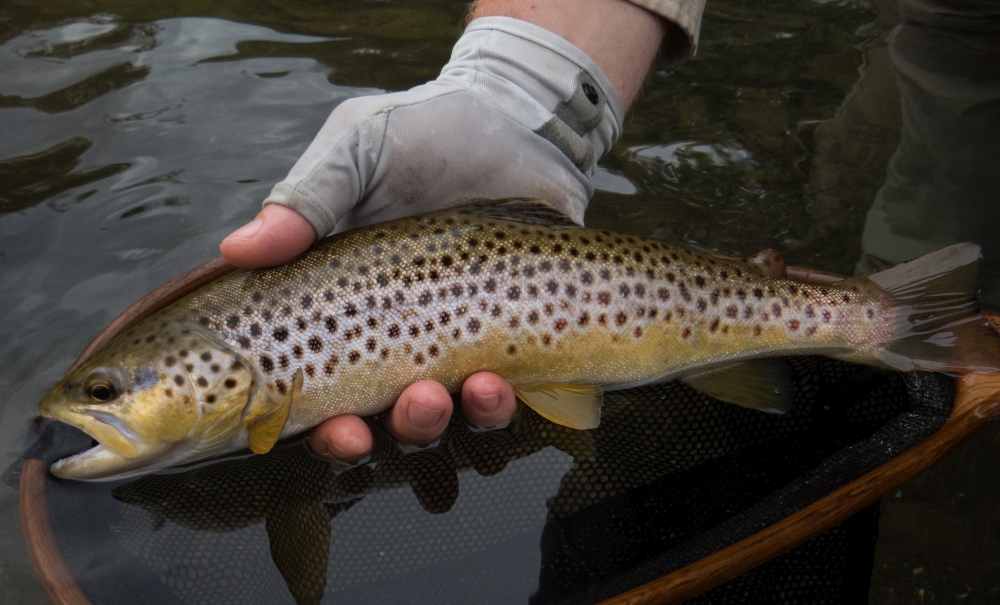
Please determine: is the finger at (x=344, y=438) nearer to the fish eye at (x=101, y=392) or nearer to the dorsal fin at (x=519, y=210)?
the fish eye at (x=101, y=392)

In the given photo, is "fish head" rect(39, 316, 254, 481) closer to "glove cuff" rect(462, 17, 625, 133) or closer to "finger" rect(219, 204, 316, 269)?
"finger" rect(219, 204, 316, 269)

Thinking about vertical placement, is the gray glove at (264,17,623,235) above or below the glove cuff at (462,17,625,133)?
below

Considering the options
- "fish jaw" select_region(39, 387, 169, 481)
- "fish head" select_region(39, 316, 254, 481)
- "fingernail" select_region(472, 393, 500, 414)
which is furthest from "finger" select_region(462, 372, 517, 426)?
Result: "fish jaw" select_region(39, 387, 169, 481)

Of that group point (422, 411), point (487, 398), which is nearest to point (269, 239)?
point (422, 411)

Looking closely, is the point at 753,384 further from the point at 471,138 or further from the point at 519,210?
the point at 471,138

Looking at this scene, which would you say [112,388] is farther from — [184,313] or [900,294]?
[900,294]

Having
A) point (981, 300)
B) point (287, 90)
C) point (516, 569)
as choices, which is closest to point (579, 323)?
point (516, 569)
